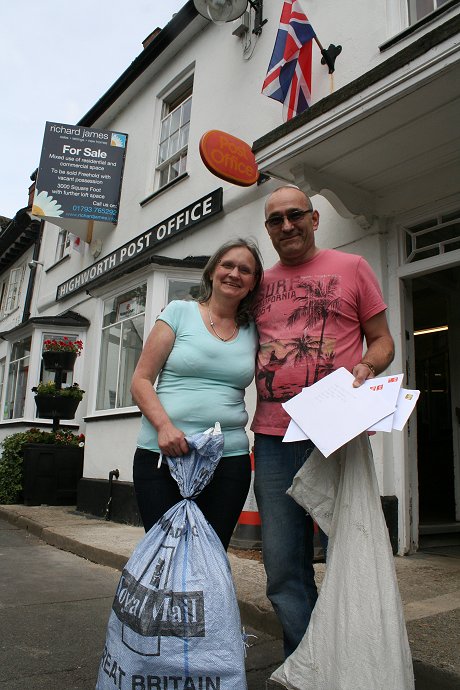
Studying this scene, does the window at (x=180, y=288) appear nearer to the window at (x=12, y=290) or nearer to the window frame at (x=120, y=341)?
the window frame at (x=120, y=341)

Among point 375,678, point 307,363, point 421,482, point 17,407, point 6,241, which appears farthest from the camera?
point 6,241

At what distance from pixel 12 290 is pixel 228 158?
1127cm

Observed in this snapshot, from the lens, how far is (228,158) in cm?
593

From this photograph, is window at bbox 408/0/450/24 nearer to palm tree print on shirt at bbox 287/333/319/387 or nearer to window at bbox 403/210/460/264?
window at bbox 403/210/460/264

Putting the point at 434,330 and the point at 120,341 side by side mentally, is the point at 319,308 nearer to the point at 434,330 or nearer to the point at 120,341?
the point at 434,330

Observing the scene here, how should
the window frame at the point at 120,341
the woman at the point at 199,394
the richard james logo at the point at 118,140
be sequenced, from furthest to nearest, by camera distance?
the richard james logo at the point at 118,140, the window frame at the point at 120,341, the woman at the point at 199,394

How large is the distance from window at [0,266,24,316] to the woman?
45.5 feet

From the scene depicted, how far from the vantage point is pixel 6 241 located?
589 inches

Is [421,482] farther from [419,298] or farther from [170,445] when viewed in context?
[170,445]

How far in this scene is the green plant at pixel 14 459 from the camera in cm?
855

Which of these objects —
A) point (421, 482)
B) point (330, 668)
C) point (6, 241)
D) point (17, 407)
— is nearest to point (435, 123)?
point (330, 668)

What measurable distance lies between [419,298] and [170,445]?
6271mm

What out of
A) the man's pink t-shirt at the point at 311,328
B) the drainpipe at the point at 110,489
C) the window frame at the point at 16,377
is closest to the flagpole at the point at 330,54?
the man's pink t-shirt at the point at 311,328

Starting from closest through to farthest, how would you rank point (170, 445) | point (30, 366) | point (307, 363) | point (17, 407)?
point (170, 445), point (307, 363), point (30, 366), point (17, 407)
